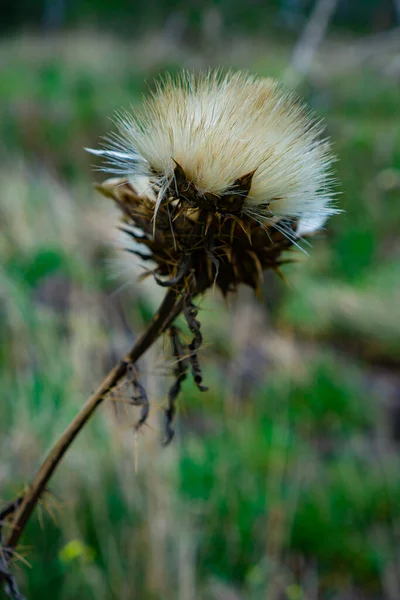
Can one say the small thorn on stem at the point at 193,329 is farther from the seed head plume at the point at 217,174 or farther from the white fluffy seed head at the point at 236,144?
the white fluffy seed head at the point at 236,144

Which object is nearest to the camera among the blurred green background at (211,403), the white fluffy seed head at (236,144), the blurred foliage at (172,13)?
the white fluffy seed head at (236,144)

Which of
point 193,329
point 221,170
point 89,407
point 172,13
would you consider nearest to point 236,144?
point 221,170

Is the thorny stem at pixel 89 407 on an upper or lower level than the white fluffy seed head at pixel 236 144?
lower

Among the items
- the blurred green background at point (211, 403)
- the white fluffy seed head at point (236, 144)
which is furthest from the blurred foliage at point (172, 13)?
the white fluffy seed head at point (236, 144)

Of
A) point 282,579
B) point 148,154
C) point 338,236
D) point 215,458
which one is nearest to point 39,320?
point 215,458

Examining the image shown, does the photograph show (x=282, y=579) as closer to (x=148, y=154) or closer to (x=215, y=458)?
(x=215, y=458)

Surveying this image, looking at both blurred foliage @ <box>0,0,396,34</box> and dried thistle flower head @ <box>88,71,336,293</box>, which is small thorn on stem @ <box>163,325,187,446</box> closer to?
dried thistle flower head @ <box>88,71,336,293</box>
